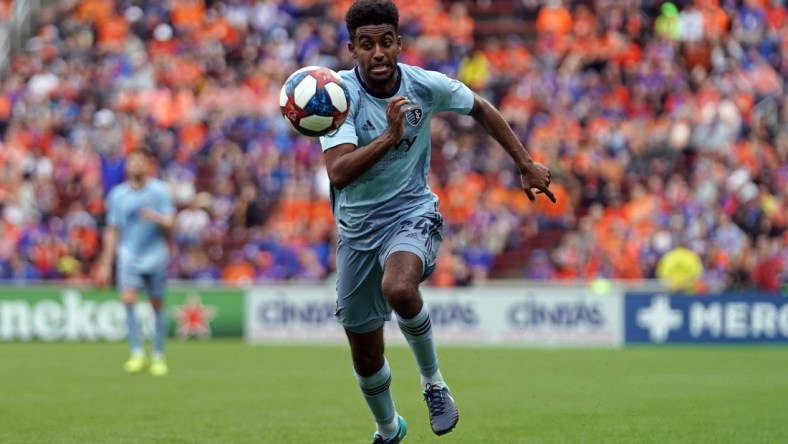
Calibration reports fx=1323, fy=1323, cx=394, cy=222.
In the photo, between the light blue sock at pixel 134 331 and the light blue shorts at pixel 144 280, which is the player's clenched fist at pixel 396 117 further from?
the light blue sock at pixel 134 331

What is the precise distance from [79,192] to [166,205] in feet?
40.2

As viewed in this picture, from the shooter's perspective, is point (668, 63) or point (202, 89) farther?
point (202, 89)

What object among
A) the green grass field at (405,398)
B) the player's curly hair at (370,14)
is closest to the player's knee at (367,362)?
the green grass field at (405,398)

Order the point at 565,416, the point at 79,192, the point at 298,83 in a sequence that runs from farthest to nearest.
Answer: the point at 79,192 → the point at 565,416 → the point at 298,83

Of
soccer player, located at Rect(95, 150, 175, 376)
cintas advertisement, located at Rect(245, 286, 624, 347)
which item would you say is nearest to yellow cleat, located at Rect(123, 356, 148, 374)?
soccer player, located at Rect(95, 150, 175, 376)

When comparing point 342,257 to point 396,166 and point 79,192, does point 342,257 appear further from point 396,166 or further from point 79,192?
point 79,192

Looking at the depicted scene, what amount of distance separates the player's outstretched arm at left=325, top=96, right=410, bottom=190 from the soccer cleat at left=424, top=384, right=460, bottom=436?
1.37 metres

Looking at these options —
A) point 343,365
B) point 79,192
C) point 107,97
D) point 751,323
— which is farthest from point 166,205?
point 107,97

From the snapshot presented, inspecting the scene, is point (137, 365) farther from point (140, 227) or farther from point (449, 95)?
point (449, 95)

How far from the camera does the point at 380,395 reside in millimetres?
8078

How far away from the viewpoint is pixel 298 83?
24.2 feet

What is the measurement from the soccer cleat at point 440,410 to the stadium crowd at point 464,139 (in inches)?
576

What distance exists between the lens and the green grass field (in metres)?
9.22

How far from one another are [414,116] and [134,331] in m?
9.23
